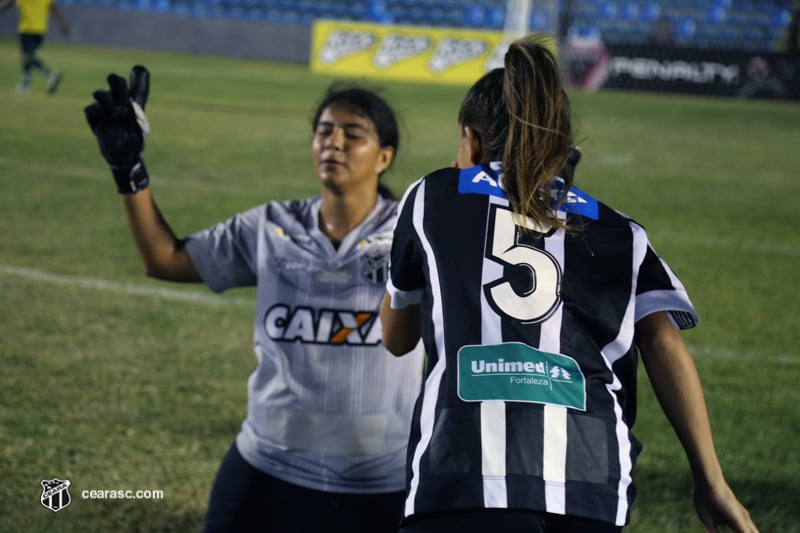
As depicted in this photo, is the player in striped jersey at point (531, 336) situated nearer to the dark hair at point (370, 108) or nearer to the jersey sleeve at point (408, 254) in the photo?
the jersey sleeve at point (408, 254)

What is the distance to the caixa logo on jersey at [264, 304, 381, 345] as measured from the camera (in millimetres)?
3090

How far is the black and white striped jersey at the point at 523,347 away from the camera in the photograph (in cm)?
197

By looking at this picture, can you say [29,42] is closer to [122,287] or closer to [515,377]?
[122,287]

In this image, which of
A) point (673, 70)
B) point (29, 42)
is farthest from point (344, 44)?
point (29, 42)

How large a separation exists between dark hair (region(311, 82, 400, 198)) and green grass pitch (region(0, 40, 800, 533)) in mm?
415

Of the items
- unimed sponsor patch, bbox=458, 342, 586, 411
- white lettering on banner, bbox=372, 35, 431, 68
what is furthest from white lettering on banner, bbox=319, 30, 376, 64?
unimed sponsor patch, bbox=458, 342, 586, 411

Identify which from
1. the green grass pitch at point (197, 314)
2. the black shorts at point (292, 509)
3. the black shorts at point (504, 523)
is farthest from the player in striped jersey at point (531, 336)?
the black shorts at point (292, 509)

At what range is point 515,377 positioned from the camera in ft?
6.56

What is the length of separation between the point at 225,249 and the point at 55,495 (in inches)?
51.0

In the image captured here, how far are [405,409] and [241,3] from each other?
113ft

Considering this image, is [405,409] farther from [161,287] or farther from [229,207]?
[229,207]

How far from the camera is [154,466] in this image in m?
4.31

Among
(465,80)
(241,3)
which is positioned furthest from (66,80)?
(241,3)

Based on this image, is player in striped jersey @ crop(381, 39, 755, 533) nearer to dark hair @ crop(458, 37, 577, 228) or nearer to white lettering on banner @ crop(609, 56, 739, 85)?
dark hair @ crop(458, 37, 577, 228)
